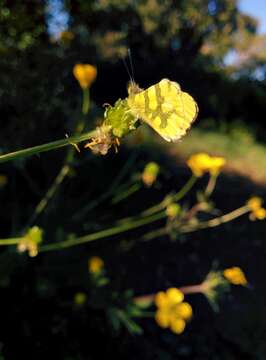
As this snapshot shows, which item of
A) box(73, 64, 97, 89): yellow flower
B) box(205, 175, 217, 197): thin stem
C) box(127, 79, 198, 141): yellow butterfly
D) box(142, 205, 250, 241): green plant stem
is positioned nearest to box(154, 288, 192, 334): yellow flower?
box(142, 205, 250, 241): green plant stem

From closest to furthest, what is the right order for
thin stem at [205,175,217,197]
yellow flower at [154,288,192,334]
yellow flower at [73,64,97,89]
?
yellow flower at [73,64,97,89] < yellow flower at [154,288,192,334] < thin stem at [205,175,217,197]

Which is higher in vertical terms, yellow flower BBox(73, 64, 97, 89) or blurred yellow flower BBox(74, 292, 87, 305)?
yellow flower BBox(73, 64, 97, 89)

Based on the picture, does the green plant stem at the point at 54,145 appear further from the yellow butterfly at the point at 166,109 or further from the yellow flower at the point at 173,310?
the yellow flower at the point at 173,310

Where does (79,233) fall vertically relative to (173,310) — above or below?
above

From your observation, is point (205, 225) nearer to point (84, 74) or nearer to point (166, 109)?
point (84, 74)

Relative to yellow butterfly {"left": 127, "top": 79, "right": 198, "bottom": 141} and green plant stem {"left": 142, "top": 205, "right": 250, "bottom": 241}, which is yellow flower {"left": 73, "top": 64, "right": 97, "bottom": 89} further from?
yellow butterfly {"left": 127, "top": 79, "right": 198, "bottom": 141}

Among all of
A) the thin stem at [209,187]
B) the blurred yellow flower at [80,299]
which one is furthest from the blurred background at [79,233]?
the thin stem at [209,187]

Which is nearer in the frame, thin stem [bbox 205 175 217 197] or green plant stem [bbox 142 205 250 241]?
green plant stem [bbox 142 205 250 241]

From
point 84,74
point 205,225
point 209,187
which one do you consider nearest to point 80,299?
point 205,225

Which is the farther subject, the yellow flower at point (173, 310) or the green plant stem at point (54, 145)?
the yellow flower at point (173, 310)
